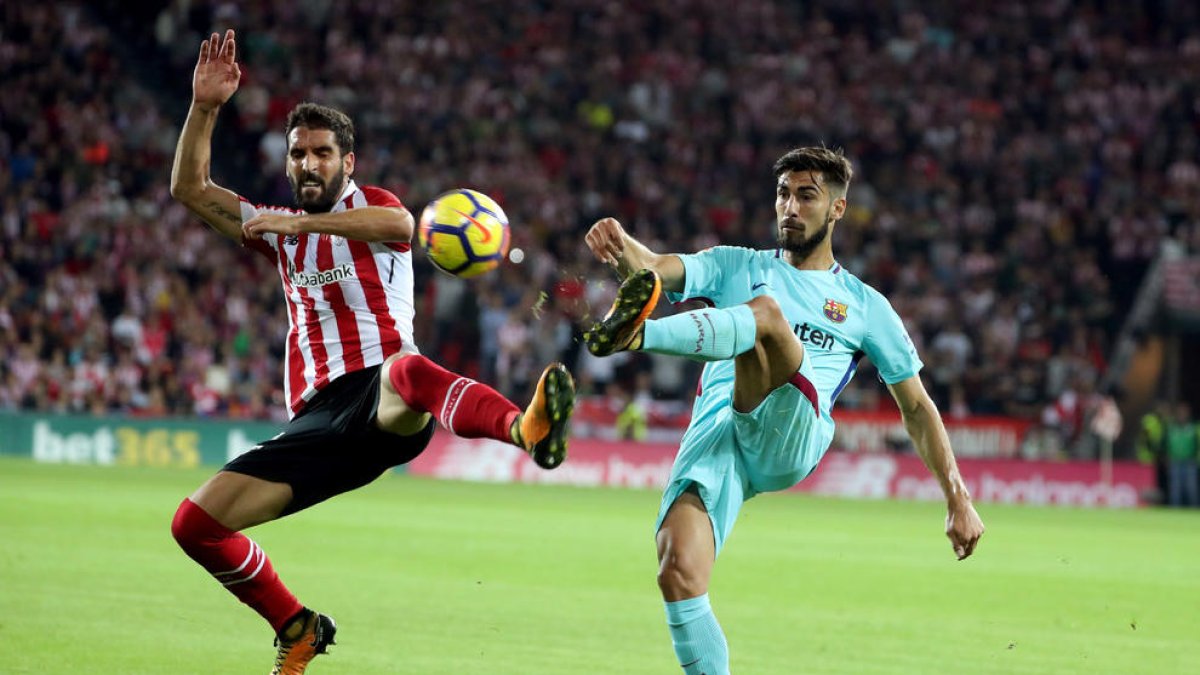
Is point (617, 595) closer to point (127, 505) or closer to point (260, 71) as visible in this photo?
point (127, 505)

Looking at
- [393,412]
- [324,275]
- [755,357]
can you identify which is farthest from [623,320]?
[324,275]

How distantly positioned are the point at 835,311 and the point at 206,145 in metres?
2.72

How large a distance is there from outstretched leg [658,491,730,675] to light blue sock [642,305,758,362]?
80 centimetres

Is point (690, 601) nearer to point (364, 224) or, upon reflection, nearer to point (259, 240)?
point (364, 224)

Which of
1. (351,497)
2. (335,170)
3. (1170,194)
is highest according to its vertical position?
(1170,194)

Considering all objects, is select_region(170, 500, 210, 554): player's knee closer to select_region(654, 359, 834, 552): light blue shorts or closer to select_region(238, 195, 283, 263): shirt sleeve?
select_region(238, 195, 283, 263): shirt sleeve

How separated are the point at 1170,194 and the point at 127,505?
20.1m

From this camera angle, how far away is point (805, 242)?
260 inches

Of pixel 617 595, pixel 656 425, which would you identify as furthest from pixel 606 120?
pixel 617 595

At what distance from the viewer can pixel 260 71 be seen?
28625 millimetres

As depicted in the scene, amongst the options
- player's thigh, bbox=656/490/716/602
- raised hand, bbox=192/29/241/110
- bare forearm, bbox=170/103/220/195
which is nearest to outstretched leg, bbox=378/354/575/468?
player's thigh, bbox=656/490/716/602

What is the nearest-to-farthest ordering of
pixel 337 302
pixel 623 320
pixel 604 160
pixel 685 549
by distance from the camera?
pixel 623 320 → pixel 685 549 → pixel 337 302 → pixel 604 160

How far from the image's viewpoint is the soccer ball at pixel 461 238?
6543 mm

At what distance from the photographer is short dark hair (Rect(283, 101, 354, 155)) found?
6562 mm
